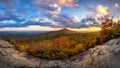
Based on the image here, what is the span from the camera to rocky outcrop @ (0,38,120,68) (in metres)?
6.69

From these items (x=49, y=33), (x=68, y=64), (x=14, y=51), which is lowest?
(x=68, y=64)

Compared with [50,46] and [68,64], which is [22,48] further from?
[68,64]

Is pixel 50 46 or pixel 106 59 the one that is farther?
pixel 50 46

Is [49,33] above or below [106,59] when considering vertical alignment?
above

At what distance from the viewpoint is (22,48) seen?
24.6 ft

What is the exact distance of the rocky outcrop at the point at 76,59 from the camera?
22.0 ft

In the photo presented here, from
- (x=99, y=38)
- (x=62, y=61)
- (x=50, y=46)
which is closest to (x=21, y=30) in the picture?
(x=50, y=46)

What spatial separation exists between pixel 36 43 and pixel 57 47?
2.36ft

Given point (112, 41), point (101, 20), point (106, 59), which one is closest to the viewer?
point (106, 59)

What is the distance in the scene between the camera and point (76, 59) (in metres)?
7.14

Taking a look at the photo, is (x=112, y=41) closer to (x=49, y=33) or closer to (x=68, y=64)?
(x=68, y=64)

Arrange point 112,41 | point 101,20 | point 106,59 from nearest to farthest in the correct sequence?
point 106,59, point 112,41, point 101,20

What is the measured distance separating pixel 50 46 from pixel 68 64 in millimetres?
996

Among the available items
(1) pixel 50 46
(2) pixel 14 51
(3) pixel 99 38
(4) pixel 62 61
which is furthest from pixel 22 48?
(3) pixel 99 38
